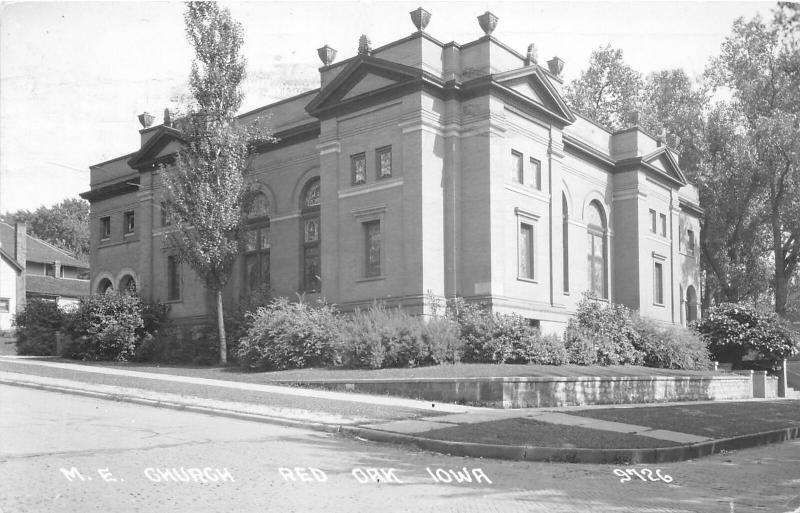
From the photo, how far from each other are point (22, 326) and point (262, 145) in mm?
14355

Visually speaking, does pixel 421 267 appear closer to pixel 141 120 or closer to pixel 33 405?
pixel 33 405

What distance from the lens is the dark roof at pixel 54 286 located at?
64.9 metres

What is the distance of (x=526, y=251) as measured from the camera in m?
31.5

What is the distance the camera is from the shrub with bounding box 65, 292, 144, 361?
33.3 metres

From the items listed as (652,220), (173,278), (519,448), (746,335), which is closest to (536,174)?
(652,220)

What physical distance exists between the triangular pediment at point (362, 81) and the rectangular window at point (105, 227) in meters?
18.2

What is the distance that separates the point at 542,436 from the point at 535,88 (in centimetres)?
2051

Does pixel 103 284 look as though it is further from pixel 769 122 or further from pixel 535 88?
pixel 769 122

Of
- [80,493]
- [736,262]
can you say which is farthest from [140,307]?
[736,262]

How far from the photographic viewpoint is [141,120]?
136ft

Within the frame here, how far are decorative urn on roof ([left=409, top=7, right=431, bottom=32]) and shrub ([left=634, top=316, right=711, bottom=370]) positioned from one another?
1416 cm

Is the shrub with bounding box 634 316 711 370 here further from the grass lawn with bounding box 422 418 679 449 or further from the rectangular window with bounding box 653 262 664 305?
the grass lawn with bounding box 422 418 679 449

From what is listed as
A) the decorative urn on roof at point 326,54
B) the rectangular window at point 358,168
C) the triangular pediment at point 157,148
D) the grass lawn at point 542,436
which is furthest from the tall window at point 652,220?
→ the grass lawn at point 542,436

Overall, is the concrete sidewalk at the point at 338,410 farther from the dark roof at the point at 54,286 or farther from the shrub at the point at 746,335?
the dark roof at the point at 54,286
